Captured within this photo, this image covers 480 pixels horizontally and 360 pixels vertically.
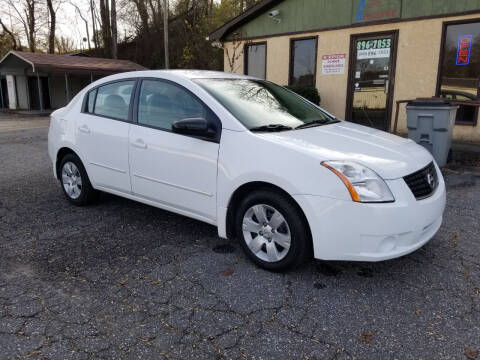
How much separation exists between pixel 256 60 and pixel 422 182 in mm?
10845

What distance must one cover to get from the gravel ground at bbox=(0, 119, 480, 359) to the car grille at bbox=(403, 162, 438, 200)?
665 millimetres

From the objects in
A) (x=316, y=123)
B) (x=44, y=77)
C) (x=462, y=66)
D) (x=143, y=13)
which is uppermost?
(x=143, y=13)

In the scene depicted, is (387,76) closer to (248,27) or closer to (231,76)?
(248,27)

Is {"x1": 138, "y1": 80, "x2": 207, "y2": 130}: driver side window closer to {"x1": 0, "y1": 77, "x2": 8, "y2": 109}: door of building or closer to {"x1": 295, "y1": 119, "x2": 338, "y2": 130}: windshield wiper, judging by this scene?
{"x1": 295, "y1": 119, "x2": 338, "y2": 130}: windshield wiper

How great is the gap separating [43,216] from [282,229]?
2.90 m

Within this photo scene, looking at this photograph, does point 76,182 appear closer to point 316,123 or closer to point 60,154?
point 60,154

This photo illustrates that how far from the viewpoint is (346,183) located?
9.29 ft

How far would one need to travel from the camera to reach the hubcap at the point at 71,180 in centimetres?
482

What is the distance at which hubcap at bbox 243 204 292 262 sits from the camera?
10.4ft

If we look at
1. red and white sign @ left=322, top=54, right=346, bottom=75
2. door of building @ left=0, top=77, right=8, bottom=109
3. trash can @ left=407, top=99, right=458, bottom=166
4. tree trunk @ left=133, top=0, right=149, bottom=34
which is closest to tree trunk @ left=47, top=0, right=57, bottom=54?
tree trunk @ left=133, top=0, right=149, bottom=34

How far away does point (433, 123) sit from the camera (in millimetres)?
6887

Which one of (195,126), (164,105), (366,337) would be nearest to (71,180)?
(164,105)

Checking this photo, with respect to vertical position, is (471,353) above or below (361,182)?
below

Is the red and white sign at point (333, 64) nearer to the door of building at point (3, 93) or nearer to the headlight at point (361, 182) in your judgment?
the headlight at point (361, 182)
